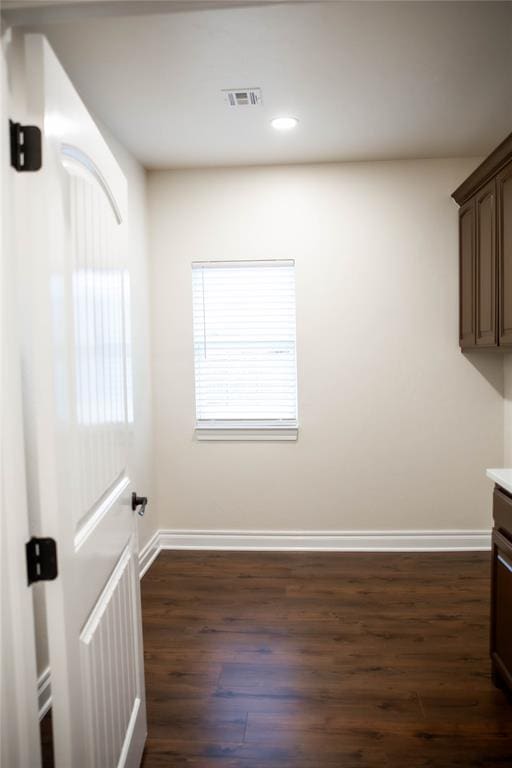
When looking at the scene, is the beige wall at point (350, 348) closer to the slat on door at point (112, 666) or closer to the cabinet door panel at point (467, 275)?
the cabinet door panel at point (467, 275)

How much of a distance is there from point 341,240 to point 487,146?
1.10m

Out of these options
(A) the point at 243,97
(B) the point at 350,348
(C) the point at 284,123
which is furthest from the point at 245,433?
(A) the point at 243,97

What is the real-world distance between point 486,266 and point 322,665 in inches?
95.0

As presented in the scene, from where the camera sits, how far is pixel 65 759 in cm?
120

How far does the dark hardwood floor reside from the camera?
199cm

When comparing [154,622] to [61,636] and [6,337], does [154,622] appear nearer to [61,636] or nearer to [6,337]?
[61,636]

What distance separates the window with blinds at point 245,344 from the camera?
3963mm

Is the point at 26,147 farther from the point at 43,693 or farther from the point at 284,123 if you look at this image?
the point at 284,123

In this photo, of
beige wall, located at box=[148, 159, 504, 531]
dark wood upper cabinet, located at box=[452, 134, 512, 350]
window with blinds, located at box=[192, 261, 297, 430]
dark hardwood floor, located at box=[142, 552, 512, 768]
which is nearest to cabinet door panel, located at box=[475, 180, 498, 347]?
dark wood upper cabinet, located at box=[452, 134, 512, 350]

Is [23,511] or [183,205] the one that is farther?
[183,205]

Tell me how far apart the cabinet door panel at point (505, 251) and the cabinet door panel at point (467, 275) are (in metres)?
0.45

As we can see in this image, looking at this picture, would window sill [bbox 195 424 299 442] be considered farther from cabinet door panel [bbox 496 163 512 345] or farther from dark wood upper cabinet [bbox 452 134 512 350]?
cabinet door panel [bbox 496 163 512 345]

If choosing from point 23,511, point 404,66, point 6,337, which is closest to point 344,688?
point 23,511

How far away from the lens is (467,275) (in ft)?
12.0
